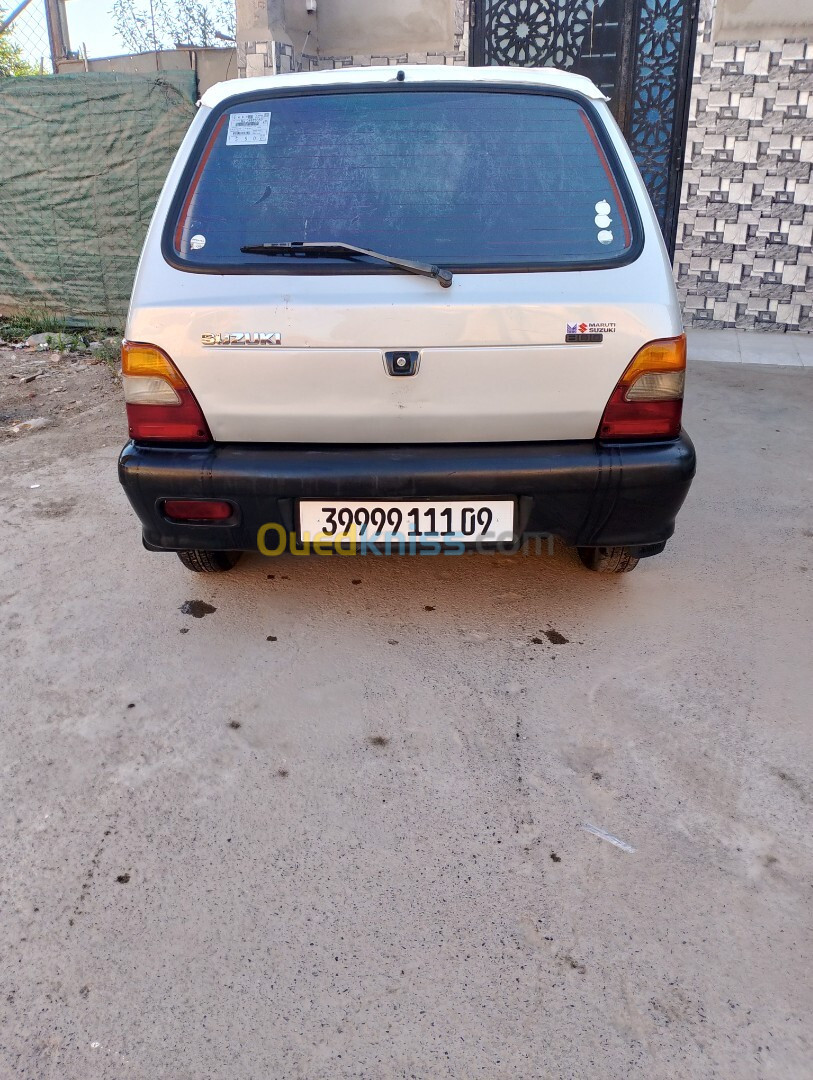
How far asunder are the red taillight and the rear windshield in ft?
2.21

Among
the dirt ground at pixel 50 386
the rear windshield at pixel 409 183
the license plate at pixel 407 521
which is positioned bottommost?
the dirt ground at pixel 50 386

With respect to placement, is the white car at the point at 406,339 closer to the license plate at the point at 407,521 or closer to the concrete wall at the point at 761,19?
the license plate at the point at 407,521

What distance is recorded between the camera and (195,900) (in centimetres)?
179

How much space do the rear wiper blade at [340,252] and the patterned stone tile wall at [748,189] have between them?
5947 mm

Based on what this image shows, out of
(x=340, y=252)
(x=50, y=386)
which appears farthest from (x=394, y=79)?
(x=50, y=386)

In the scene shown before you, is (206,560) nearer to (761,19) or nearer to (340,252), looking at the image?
(340,252)

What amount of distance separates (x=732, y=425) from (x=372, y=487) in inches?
134

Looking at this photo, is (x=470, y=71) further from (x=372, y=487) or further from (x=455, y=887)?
(x=455, y=887)

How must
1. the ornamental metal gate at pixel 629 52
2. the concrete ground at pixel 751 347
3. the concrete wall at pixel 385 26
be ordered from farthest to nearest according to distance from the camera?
the concrete wall at pixel 385 26
the ornamental metal gate at pixel 629 52
the concrete ground at pixel 751 347

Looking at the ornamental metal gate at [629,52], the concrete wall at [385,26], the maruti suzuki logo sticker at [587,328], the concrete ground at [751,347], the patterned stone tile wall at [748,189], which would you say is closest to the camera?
the maruti suzuki logo sticker at [587,328]

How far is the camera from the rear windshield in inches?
95.5

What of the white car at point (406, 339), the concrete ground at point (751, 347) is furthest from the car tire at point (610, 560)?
the concrete ground at point (751, 347)

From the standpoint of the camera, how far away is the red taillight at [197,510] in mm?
2492

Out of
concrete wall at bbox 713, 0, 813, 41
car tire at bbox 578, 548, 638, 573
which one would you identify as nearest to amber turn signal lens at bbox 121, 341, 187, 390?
car tire at bbox 578, 548, 638, 573
